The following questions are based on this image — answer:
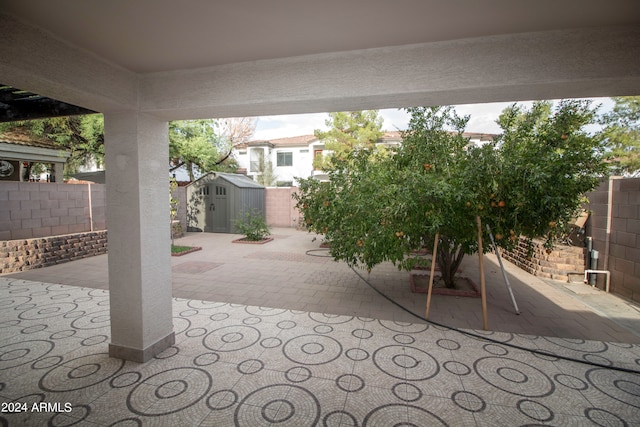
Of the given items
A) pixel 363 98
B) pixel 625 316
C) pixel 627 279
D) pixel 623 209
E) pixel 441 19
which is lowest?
pixel 625 316

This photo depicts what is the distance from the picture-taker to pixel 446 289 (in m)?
5.17

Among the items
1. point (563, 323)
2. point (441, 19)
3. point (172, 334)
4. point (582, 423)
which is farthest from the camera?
point (563, 323)

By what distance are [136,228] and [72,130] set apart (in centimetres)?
1496

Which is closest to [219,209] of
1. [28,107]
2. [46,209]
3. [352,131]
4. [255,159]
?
[46,209]

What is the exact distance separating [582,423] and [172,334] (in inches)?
148

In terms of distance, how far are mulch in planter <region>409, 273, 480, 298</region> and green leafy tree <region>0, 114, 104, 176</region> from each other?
1342 cm

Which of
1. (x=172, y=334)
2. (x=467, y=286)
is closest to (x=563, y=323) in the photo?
(x=467, y=286)

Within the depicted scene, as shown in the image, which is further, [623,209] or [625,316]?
[623,209]

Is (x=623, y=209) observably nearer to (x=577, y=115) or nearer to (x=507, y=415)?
(x=577, y=115)

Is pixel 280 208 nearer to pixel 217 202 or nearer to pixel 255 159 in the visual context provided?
pixel 217 202

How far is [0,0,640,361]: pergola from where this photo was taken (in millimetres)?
1814

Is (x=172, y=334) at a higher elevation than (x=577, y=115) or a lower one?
lower

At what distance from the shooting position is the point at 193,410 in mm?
2303

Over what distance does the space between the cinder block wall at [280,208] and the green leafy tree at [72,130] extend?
7.59 meters
